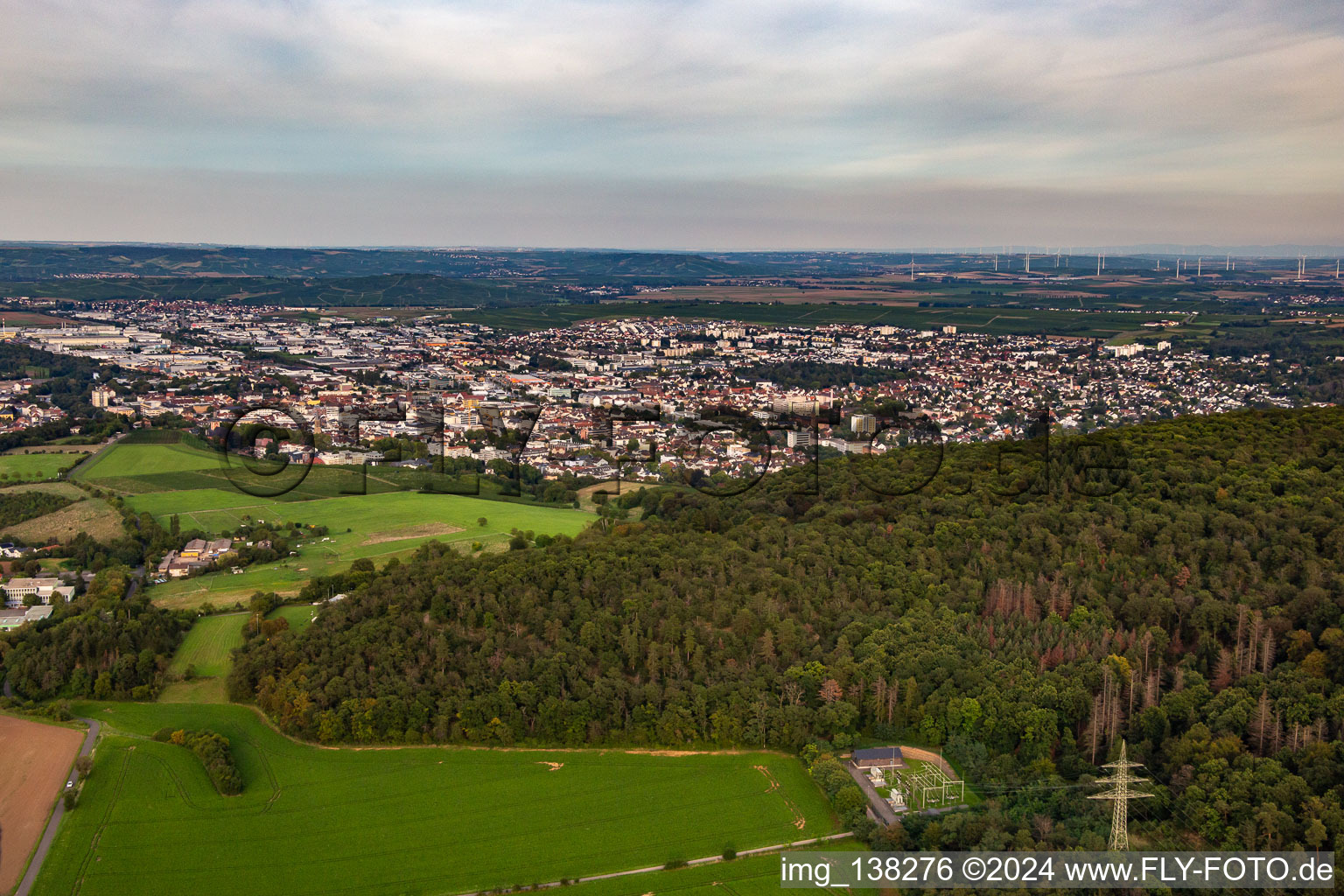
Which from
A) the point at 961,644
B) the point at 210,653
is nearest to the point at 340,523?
the point at 210,653

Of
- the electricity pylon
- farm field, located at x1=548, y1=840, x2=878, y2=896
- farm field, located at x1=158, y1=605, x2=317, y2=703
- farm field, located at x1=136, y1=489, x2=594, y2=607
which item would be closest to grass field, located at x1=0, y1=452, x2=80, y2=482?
farm field, located at x1=136, y1=489, x2=594, y2=607

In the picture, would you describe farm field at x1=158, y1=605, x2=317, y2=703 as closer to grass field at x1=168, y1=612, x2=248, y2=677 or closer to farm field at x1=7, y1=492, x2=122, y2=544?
grass field at x1=168, y1=612, x2=248, y2=677

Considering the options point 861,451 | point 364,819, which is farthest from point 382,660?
point 861,451

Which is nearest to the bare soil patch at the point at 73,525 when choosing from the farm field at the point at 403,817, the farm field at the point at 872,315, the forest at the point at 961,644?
the forest at the point at 961,644

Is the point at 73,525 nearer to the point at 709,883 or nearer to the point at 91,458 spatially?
the point at 91,458

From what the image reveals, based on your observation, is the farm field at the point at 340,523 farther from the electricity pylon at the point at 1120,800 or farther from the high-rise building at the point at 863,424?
the electricity pylon at the point at 1120,800

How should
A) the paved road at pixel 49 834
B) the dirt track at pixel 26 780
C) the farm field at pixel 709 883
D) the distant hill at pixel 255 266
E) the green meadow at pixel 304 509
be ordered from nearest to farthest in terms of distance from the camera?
1. the farm field at pixel 709 883
2. the paved road at pixel 49 834
3. the dirt track at pixel 26 780
4. the green meadow at pixel 304 509
5. the distant hill at pixel 255 266
